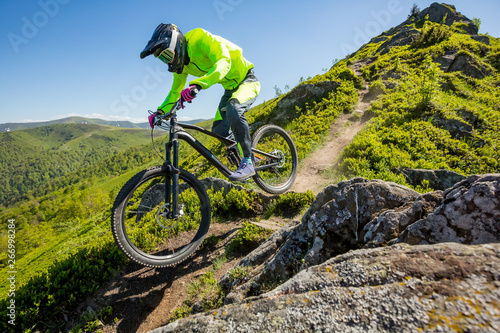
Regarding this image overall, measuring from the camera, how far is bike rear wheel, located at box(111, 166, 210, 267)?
152 inches

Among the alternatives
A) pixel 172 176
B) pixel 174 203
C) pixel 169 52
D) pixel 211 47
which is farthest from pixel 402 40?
pixel 174 203

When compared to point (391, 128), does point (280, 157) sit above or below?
below

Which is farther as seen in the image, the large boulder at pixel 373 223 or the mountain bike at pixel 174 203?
the mountain bike at pixel 174 203

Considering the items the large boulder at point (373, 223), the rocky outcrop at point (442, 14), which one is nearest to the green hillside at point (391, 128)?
the large boulder at point (373, 223)

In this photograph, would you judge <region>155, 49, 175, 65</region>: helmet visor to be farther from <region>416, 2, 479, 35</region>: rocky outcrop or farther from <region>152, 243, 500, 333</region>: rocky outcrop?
<region>416, 2, 479, 35</region>: rocky outcrop

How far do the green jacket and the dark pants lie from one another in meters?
0.25

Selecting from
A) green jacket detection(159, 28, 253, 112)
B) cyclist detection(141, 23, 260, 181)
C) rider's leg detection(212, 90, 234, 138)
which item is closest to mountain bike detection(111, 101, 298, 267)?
rider's leg detection(212, 90, 234, 138)

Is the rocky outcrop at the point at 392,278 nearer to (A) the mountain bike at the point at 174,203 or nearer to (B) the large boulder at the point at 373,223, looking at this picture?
(B) the large boulder at the point at 373,223

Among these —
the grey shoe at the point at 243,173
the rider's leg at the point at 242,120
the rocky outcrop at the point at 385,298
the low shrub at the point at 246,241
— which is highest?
the rider's leg at the point at 242,120

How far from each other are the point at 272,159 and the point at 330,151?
16.0ft

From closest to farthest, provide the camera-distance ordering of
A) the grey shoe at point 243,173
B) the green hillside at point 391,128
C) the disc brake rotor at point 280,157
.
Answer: the green hillside at point 391,128 < the grey shoe at point 243,173 < the disc brake rotor at point 280,157

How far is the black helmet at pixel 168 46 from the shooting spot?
4461 mm

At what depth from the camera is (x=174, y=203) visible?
14.6 ft

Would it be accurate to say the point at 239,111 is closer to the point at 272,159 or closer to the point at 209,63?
the point at 209,63
